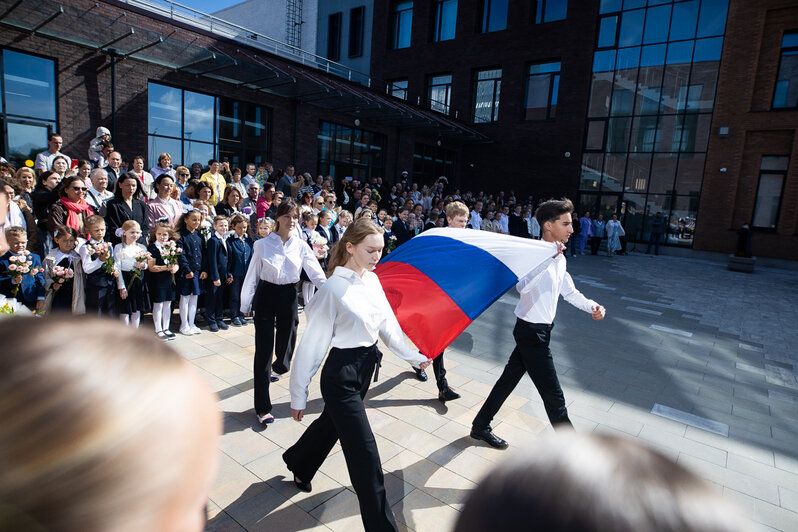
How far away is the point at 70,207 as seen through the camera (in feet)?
20.4

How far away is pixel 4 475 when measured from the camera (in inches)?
20.0

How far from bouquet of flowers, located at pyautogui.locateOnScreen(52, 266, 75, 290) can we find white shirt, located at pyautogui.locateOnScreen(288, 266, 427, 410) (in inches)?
169

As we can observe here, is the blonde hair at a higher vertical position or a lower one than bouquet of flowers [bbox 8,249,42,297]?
higher

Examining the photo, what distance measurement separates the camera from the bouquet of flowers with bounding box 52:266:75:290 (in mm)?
5527

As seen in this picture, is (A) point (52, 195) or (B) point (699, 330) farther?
(B) point (699, 330)

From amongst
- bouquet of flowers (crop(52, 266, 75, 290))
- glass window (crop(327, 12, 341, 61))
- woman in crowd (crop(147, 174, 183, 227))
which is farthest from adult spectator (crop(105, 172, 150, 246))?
glass window (crop(327, 12, 341, 61))

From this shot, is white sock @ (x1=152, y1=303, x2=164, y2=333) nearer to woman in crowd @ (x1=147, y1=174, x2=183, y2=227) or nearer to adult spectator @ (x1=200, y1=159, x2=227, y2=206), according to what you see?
woman in crowd @ (x1=147, y1=174, x2=183, y2=227)

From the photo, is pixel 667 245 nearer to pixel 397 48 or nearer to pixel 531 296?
pixel 397 48

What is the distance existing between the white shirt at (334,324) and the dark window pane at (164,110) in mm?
12680

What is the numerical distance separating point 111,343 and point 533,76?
28.2 m

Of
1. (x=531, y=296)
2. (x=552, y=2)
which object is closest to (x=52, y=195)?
(x=531, y=296)

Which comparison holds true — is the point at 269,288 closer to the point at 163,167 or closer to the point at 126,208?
the point at 126,208

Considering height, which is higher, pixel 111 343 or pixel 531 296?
pixel 111 343

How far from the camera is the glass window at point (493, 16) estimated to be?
25812 millimetres
